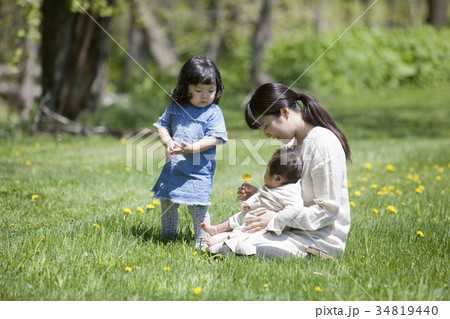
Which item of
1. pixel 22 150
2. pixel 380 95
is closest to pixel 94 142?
pixel 22 150

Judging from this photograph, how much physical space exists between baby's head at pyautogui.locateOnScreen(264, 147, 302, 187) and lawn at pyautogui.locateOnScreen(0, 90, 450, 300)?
0.49 meters

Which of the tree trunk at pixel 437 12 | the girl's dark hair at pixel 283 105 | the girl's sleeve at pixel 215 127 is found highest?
the tree trunk at pixel 437 12

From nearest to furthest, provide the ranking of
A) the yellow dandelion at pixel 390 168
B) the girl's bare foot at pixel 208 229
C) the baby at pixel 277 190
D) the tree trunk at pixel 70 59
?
the baby at pixel 277 190 → the girl's bare foot at pixel 208 229 → the yellow dandelion at pixel 390 168 → the tree trunk at pixel 70 59

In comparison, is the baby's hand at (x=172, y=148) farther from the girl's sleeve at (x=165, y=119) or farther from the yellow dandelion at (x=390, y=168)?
the yellow dandelion at (x=390, y=168)

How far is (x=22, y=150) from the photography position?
6.86m

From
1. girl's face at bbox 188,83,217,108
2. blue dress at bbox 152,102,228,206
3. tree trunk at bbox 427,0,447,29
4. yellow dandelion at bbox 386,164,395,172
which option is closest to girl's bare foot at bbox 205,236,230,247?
blue dress at bbox 152,102,228,206

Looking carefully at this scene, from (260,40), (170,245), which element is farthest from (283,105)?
(260,40)

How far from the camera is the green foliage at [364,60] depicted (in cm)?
1700

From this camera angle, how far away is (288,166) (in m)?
2.93

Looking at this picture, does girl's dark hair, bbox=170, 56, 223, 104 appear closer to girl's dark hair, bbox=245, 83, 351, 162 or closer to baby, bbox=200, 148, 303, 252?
girl's dark hair, bbox=245, 83, 351, 162

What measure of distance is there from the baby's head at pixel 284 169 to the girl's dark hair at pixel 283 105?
24 cm

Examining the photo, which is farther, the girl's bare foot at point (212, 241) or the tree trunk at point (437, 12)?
the tree trunk at point (437, 12)

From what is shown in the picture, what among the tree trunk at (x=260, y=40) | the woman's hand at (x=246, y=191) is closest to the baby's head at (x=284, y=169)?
the woman's hand at (x=246, y=191)

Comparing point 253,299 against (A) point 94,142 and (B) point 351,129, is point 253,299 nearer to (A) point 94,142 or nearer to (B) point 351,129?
(A) point 94,142
